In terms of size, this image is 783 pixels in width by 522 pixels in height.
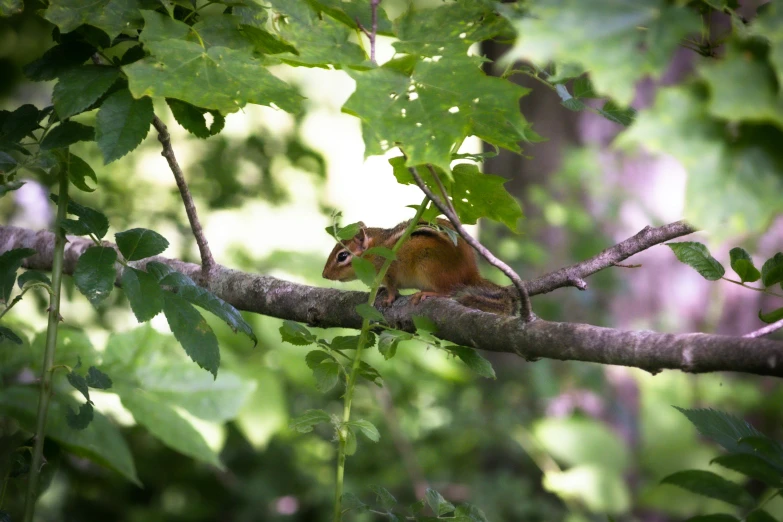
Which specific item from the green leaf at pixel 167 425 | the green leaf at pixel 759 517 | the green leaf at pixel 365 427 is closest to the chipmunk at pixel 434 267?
the green leaf at pixel 167 425

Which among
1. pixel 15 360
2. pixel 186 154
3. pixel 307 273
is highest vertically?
pixel 15 360

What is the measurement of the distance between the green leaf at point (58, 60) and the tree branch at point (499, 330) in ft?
2.31

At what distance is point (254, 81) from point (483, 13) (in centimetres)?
41

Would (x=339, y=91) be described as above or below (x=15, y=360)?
below

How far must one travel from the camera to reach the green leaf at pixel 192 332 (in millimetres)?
1294

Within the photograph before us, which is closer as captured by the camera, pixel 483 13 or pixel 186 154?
pixel 483 13

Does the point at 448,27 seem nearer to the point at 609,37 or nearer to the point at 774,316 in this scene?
the point at 609,37

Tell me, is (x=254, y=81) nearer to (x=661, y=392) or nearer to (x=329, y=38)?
(x=329, y=38)

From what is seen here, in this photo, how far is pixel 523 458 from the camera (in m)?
4.36

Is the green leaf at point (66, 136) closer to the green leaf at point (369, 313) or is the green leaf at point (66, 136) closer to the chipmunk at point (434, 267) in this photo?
the green leaf at point (369, 313)

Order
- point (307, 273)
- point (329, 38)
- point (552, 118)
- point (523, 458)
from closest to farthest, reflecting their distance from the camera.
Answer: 1. point (329, 38)
2. point (307, 273)
3. point (523, 458)
4. point (552, 118)

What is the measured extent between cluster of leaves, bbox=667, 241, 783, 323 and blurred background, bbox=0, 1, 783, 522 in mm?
1937

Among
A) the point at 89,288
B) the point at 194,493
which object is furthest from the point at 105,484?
the point at 89,288

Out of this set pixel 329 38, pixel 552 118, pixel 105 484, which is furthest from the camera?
pixel 552 118
